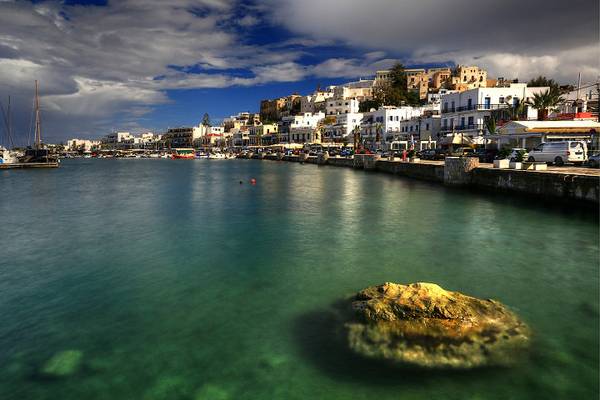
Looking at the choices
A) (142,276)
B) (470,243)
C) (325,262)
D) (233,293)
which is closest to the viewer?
(233,293)

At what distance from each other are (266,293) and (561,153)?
29.5 m

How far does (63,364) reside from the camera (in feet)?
27.0

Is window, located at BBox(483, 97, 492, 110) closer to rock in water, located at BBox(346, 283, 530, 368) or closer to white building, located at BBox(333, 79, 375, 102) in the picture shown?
rock in water, located at BBox(346, 283, 530, 368)

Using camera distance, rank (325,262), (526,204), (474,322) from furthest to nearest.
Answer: (526,204) → (325,262) → (474,322)

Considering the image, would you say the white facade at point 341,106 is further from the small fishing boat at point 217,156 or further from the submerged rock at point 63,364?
the submerged rock at point 63,364

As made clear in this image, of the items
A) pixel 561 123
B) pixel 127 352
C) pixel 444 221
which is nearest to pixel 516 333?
pixel 127 352

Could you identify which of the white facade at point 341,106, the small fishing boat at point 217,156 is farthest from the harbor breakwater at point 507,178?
the small fishing boat at point 217,156

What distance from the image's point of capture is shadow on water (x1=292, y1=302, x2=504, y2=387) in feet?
23.7

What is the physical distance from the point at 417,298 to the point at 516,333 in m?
2.27

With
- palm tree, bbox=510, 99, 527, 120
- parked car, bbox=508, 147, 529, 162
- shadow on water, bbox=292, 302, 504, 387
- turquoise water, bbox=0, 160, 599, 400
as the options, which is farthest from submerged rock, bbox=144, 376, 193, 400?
palm tree, bbox=510, 99, 527, 120

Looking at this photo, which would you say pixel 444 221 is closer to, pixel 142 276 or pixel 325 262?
pixel 325 262

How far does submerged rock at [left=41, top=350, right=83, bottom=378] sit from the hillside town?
3851 cm

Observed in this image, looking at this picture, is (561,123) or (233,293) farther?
(561,123)

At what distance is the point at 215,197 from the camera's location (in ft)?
122
